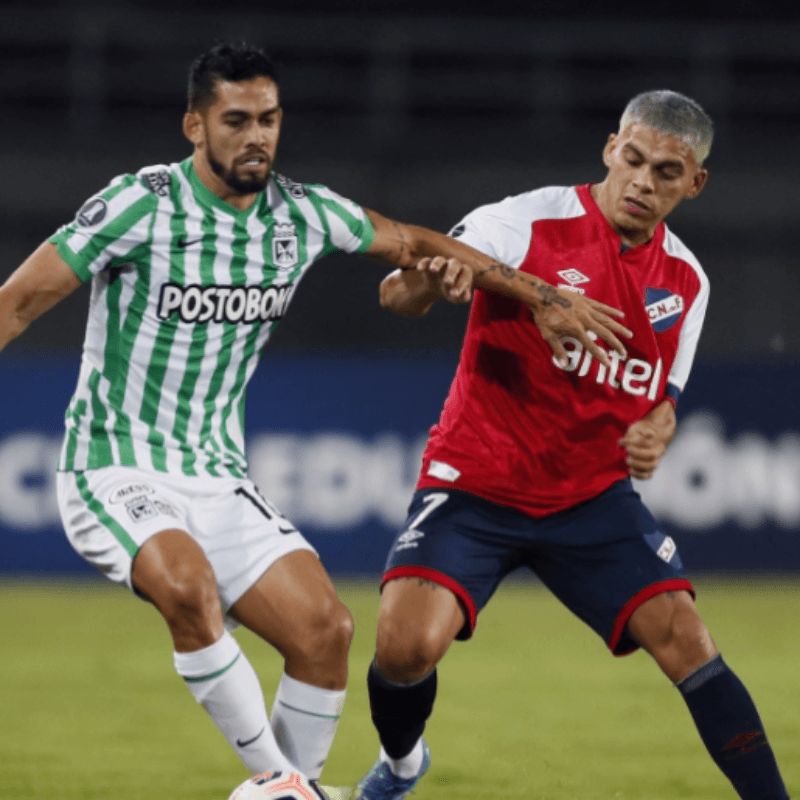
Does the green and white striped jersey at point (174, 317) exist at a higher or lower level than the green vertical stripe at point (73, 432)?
higher

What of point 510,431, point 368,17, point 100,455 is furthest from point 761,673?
point 368,17

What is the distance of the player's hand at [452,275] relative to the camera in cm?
424

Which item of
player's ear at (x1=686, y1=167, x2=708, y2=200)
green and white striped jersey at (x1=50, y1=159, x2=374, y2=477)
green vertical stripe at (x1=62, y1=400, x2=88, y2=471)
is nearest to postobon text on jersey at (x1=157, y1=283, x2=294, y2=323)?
green and white striped jersey at (x1=50, y1=159, x2=374, y2=477)

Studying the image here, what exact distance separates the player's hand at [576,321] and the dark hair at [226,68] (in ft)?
3.52

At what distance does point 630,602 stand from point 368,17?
1207 cm

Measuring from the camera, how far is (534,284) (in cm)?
441

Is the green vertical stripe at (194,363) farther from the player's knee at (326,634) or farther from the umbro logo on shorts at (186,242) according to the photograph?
the player's knee at (326,634)

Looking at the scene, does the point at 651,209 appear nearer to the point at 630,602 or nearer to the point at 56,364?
the point at 630,602

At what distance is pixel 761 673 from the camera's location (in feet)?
23.7

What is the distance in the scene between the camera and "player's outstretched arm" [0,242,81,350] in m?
3.92

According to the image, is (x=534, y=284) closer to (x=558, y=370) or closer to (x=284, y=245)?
(x=558, y=370)

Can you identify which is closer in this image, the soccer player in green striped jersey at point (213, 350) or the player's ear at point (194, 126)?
the soccer player in green striped jersey at point (213, 350)

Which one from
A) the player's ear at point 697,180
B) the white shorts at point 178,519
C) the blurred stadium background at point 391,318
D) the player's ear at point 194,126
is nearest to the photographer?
the white shorts at point 178,519

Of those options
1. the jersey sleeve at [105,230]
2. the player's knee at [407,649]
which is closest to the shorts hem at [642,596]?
the player's knee at [407,649]
